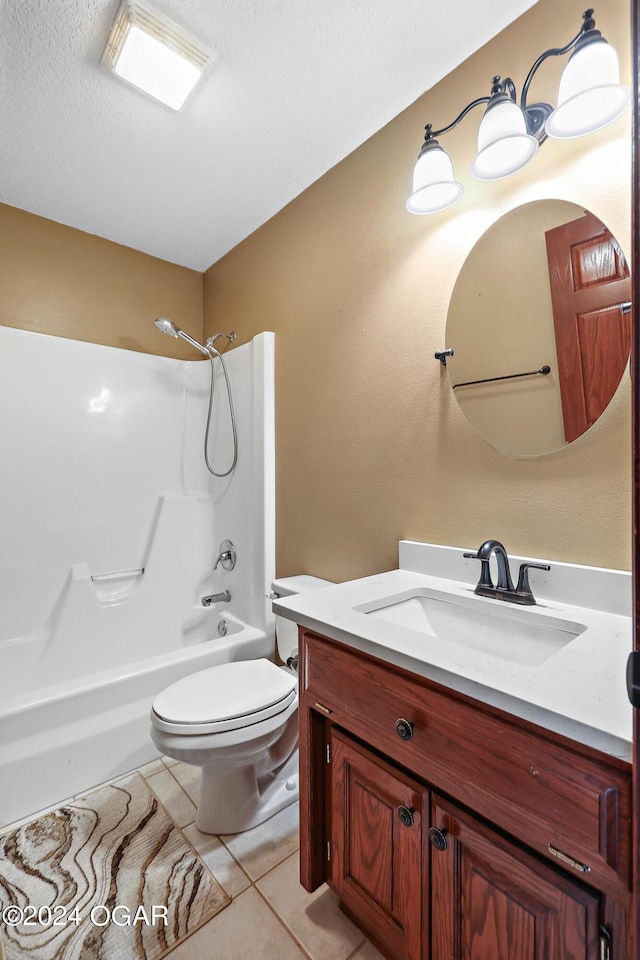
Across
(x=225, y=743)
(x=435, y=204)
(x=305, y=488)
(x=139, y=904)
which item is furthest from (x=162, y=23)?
(x=139, y=904)

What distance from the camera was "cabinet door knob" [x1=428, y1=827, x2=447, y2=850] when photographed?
2.57 feet

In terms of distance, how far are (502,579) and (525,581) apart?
0.20ft

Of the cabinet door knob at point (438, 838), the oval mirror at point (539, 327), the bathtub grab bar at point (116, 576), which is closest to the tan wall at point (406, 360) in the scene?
the oval mirror at point (539, 327)

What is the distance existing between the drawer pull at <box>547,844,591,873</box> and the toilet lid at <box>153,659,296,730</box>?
36.2 inches

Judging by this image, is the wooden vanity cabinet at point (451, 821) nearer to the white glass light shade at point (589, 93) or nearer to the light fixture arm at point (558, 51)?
the white glass light shade at point (589, 93)

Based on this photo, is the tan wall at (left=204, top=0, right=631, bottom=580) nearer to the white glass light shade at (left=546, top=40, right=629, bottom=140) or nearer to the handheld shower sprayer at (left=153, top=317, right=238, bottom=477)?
the white glass light shade at (left=546, top=40, right=629, bottom=140)

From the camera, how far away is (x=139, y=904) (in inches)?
46.6

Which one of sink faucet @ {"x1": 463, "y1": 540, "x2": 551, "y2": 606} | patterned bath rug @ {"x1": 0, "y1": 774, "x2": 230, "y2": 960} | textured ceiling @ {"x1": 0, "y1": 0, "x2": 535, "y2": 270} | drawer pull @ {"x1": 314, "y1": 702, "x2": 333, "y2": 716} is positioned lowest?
patterned bath rug @ {"x1": 0, "y1": 774, "x2": 230, "y2": 960}

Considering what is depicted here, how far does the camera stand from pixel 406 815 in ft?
2.76

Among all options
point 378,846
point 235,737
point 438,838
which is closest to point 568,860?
point 438,838

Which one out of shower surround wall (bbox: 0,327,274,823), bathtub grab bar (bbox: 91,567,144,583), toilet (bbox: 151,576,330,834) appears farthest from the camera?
bathtub grab bar (bbox: 91,567,144,583)

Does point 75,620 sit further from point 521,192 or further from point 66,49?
point 521,192

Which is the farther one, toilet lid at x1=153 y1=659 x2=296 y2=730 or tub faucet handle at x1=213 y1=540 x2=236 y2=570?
tub faucet handle at x1=213 y1=540 x2=236 y2=570

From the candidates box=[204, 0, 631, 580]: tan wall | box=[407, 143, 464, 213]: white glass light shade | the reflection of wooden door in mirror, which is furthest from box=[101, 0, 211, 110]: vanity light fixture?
the reflection of wooden door in mirror
